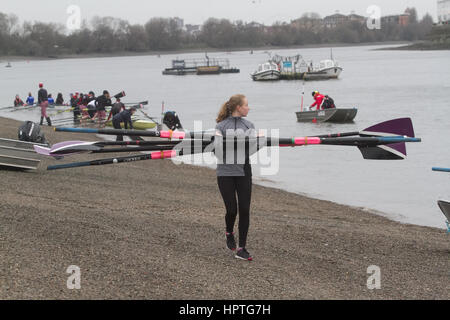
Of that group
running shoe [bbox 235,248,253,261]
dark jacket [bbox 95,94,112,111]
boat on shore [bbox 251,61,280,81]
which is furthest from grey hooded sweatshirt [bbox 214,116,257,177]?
boat on shore [bbox 251,61,280,81]

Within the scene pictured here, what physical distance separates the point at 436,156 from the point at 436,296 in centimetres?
1703

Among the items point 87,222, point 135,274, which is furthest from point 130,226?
Result: point 135,274

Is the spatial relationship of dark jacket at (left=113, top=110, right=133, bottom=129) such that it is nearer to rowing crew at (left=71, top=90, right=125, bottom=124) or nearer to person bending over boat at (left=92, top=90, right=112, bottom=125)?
rowing crew at (left=71, top=90, right=125, bottom=124)

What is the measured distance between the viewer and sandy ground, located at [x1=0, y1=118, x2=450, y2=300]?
6078 millimetres

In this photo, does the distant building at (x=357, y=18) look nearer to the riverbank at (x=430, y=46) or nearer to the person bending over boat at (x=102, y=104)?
the riverbank at (x=430, y=46)

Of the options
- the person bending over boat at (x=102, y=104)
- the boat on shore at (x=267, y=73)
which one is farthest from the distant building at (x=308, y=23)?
the person bending over boat at (x=102, y=104)

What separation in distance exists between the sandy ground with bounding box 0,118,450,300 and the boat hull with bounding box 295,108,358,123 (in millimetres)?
19353

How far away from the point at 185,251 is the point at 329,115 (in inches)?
965

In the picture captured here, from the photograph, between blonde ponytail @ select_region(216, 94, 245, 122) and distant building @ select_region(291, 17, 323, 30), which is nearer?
blonde ponytail @ select_region(216, 94, 245, 122)

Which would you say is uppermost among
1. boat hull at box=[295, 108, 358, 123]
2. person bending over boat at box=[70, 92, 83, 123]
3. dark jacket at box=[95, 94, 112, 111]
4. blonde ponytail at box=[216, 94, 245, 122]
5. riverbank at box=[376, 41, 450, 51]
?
riverbank at box=[376, 41, 450, 51]

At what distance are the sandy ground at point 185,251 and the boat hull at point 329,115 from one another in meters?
19.4

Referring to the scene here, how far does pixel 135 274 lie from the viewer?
6332 mm

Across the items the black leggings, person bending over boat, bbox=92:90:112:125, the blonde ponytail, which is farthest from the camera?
person bending over boat, bbox=92:90:112:125
